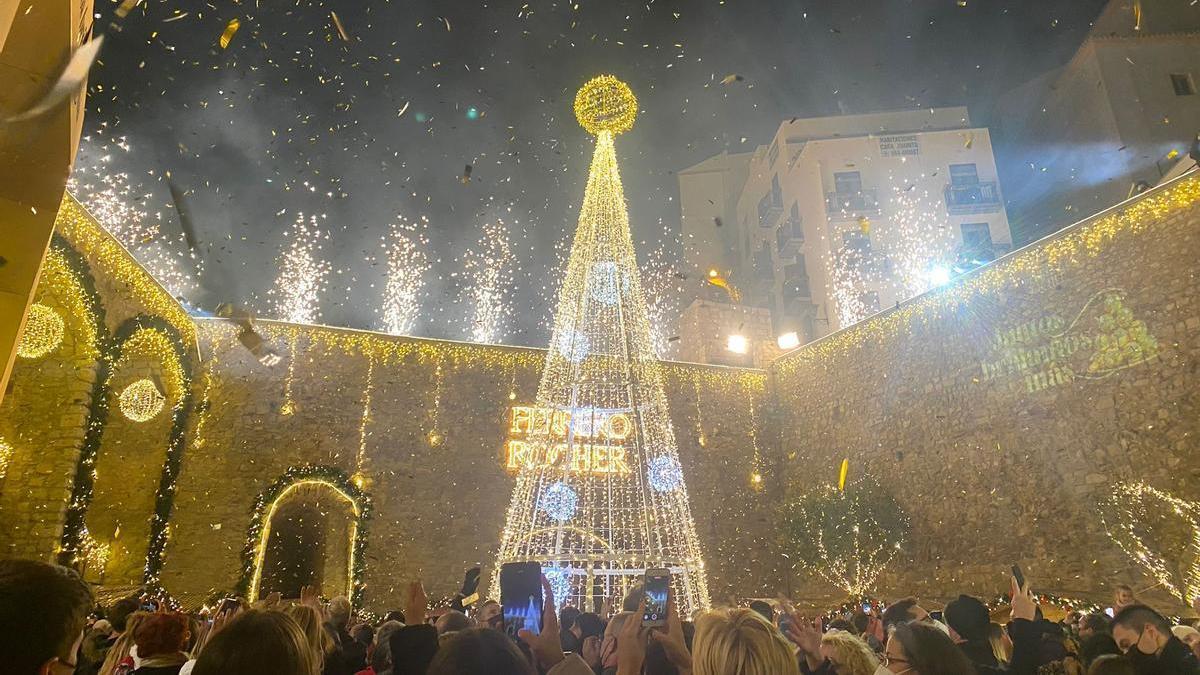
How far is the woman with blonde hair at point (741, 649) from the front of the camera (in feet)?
5.39

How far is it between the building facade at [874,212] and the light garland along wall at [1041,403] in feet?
22.9

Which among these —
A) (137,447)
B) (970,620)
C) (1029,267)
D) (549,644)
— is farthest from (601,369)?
(549,644)

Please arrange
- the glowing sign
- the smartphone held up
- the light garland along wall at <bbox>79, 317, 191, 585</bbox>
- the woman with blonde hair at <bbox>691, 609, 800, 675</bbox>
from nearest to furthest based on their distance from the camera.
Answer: the woman with blonde hair at <bbox>691, 609, 800, 675</bbox> < the smartphone held up < the light garland along wall at <bbox>79, 317, 191, 585</bbox> < the glowing sign

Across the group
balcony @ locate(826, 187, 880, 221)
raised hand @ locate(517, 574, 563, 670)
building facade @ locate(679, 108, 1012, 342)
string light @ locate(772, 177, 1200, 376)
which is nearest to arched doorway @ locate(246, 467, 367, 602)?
string light @ locate(772, 177, 1200, 376)

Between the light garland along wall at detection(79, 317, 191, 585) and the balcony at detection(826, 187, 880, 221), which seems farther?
the balcony at detection(826, 187, 880, 221)

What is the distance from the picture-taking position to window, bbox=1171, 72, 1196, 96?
14.8 m

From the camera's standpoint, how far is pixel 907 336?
1201 centimetres

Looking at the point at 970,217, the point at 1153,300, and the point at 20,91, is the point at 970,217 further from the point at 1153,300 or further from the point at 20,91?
the point at 20,91

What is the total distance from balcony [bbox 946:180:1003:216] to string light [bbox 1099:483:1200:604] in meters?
12.4

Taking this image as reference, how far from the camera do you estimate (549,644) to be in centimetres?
227

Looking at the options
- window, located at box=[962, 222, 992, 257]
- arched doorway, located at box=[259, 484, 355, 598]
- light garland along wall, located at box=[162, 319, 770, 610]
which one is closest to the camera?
light garland along wall, located at box=[162, 319, 770, 610]

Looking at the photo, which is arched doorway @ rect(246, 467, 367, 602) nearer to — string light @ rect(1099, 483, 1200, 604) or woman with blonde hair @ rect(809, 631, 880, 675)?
woman with blonde hair @ rect(809, 631, 880, 675)

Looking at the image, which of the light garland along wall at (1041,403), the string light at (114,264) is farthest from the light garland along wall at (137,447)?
the light garland along wall at (1041,403)

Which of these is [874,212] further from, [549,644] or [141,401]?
[549,644]
